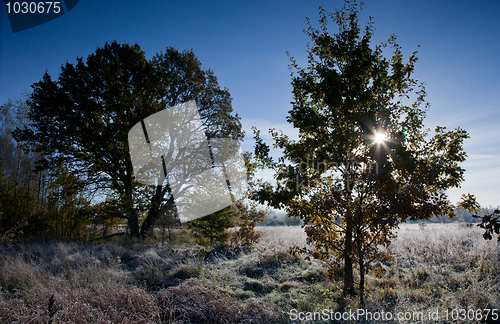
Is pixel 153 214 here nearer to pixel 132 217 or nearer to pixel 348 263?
pixel 132 217

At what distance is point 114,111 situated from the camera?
11766mm

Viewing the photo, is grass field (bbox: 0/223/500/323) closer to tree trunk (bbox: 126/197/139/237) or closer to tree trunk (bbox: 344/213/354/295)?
tree trunk (bbox: 344/213/354/295)

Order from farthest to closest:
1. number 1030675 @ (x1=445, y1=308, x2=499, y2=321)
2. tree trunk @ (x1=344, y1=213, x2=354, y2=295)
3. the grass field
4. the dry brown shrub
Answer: tree trunk @ (x1=344, y1=213, x2=354, y2=295) < the dry brown shrub < the grass field < number 1030675 @ (x1=445, y1=308, x2=499, y2=321)

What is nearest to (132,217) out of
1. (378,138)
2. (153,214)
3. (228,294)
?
(153,214)

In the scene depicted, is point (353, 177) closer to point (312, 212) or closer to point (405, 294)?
point (312, 212)

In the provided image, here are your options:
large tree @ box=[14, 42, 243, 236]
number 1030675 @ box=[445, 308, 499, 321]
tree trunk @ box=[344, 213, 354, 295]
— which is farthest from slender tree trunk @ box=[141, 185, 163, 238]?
number 1030675 @ box=[445, 308, 499, 321]

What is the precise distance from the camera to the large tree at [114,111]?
1129 centimetres

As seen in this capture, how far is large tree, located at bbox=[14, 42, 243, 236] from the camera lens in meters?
11.3

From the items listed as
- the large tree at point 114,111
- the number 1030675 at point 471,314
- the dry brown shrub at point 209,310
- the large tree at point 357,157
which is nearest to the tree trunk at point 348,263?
the large tree at point 357,157

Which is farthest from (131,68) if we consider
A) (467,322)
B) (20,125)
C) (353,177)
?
(467,322)

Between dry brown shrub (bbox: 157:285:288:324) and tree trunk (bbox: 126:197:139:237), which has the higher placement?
tree trunk (bbox: 126:197:139:237)

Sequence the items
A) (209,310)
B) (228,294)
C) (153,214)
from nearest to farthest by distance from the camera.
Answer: (209,310)
(228,294)
(153,214)

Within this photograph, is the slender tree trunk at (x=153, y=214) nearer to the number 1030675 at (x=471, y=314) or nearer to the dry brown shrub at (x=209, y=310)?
the dry brown shrub at (x=209, y=310)

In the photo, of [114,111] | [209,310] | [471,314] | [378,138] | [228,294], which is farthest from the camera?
[114,111]
